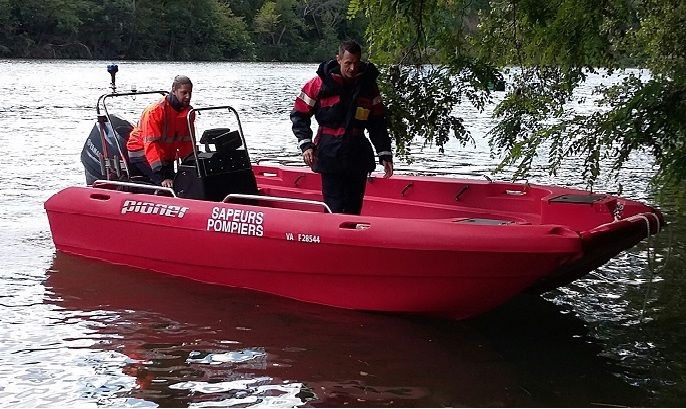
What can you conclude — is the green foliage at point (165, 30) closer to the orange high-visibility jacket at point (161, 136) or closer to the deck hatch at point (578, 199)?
the orange high-visibility jacket at point (161, 136)

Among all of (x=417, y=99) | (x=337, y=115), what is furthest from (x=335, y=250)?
(x=417, y=99)

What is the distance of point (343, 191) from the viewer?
24.4 ft

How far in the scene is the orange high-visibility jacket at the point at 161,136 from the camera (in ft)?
27.2

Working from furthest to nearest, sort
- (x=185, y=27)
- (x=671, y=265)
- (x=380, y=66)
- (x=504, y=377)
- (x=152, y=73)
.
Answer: (x=185, y=27), (x=152, y=73), (x=671, y=265), (x=380, y=66), (x=504, y=377)

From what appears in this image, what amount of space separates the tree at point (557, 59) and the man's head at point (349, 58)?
82 centimetres

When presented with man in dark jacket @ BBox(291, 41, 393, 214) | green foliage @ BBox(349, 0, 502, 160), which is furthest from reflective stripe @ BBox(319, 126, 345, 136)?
green foliage @ BBox(349, 0, 502, 160)

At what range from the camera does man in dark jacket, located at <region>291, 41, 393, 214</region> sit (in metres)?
7.10

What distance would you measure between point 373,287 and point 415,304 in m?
0.32

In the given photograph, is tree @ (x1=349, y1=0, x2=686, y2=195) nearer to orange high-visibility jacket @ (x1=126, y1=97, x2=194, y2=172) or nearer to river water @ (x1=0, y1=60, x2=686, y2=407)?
→ river water @ (x1=0, y1=60, x2=686, y2=407)

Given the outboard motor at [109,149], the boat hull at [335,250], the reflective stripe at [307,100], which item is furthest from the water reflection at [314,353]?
the reflective stripe at [307,100]

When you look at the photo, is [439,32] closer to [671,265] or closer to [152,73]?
[671,265]

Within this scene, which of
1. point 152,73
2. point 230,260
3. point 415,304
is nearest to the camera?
point 415,304

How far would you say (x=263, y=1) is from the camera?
8225cm

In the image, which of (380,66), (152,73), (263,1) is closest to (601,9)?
(380,66)
